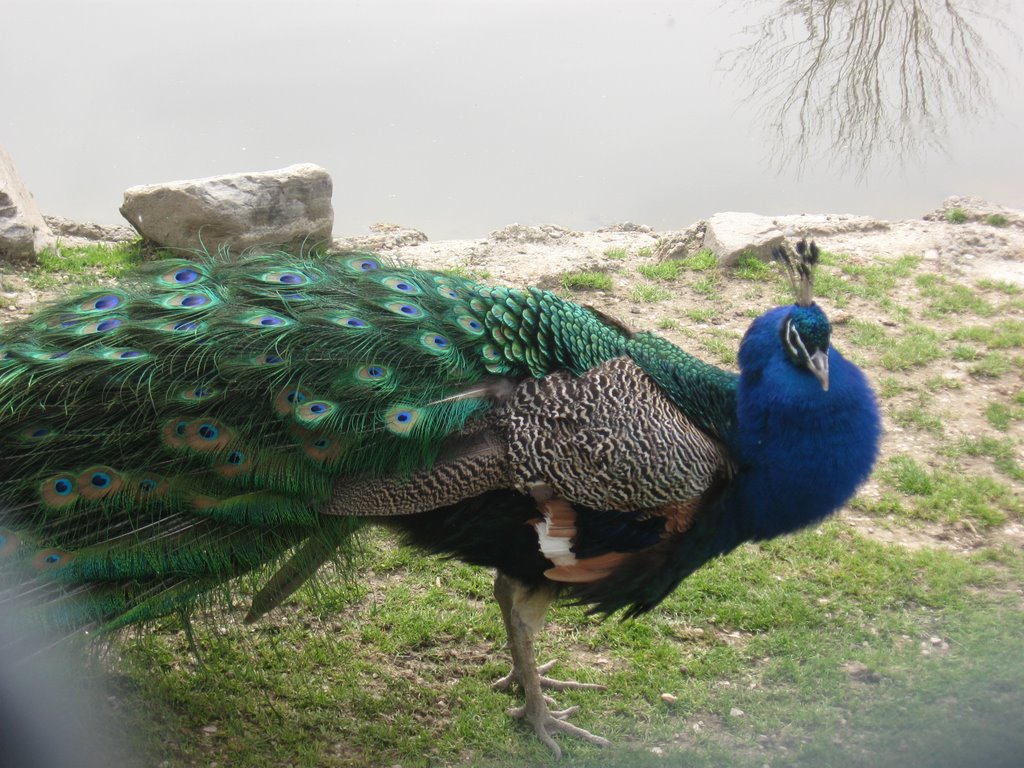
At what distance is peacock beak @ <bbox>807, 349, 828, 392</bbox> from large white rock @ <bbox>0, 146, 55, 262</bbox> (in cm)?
541

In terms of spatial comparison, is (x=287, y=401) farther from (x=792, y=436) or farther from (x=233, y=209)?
(x=233, y=209)

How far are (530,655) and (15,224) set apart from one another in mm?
4831

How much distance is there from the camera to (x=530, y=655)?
3.15 metres

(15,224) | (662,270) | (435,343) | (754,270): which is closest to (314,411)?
(435,343)

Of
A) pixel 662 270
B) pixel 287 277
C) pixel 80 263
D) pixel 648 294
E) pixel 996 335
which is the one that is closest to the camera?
pixel 287 277

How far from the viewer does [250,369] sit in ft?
8.53

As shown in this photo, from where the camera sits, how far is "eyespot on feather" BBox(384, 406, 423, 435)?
2574 mm

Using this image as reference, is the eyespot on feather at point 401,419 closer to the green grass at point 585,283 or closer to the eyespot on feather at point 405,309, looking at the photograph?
the eyespot on feather at point 405,309

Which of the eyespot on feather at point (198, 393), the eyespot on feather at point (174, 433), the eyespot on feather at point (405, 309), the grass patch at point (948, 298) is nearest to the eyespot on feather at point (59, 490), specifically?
the eyespot on feather at point (174, 433)

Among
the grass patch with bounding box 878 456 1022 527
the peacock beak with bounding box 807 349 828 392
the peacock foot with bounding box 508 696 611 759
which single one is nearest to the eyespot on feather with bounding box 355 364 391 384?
the peacock beak with bounding box 807 349 828 392

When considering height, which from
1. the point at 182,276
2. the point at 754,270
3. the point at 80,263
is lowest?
the point at 80,263

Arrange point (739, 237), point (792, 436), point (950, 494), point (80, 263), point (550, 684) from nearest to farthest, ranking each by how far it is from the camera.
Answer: point (792, 436), point (550, 684), point (950, 494), point (80, 263), point (739, 237)

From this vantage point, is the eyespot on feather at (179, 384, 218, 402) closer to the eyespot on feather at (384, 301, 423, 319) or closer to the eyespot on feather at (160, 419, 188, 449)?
the eyespot on feather at (160, 419, 188, 449)

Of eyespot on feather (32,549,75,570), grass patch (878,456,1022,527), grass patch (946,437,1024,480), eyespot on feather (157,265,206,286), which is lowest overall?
grass patch (878,456,1022,527)
